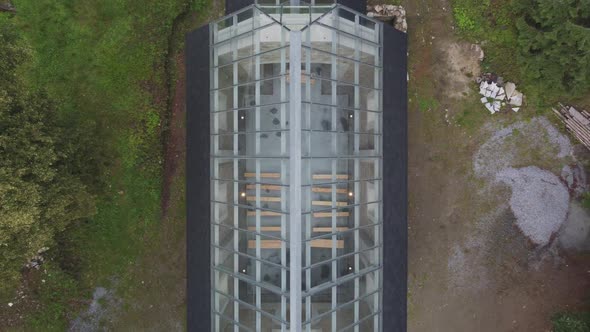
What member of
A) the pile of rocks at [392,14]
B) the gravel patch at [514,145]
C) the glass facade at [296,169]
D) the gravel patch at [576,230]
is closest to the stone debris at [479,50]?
the pile of rocks at [392,14]

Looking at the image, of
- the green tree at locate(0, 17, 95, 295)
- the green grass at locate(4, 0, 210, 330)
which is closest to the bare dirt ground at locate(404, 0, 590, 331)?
the green grass at locate(4, 0, 210, 330)

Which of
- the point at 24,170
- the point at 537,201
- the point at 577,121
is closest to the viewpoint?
the point at 24,170

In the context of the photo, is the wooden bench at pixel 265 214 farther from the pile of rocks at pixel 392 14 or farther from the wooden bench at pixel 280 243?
the pile of rocks at pixel 392 14

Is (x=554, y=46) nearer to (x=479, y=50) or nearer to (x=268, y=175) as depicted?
(x=479, y=50)

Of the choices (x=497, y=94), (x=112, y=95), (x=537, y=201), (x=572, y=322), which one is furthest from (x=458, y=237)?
(x=112, y=95)

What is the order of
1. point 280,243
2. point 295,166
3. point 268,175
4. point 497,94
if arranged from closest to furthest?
point 295,166 < point 280,243 < point 268,175 < point 497,94

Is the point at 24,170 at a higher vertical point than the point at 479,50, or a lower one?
lower

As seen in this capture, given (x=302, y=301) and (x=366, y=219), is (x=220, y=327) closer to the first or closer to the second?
(x=302, y=301)
